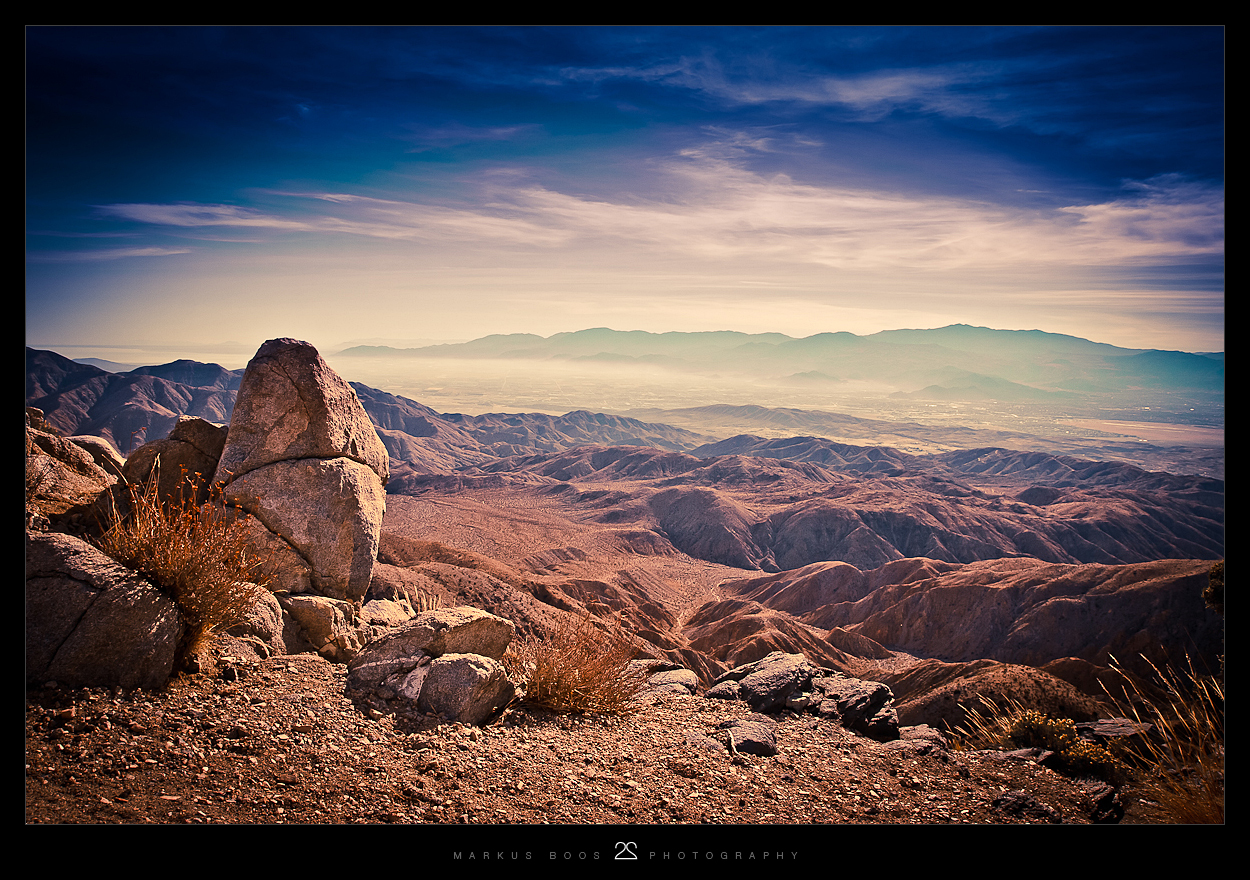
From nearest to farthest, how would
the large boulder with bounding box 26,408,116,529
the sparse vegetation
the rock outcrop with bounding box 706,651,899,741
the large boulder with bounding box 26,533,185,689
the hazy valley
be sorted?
the large boulder with bounding box 26,533,185,689 → the sparse vegetation → the large boulder with bounding box 26,408,116,529 → the rock outcrop with bounding box 706,651,899,741 → the hazy valley

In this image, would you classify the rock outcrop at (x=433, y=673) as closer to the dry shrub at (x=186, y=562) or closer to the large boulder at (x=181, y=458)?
the dry shrub at (x=186, y=562)

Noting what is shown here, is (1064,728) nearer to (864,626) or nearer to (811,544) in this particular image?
(864,626)

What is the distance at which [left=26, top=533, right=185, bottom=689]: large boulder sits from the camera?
A: 3791 millimetres

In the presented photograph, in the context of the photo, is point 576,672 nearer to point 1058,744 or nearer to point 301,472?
point 301,472

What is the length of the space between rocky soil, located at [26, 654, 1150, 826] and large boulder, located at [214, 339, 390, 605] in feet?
6.54

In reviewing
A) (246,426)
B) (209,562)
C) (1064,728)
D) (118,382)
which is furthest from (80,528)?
(118,382)

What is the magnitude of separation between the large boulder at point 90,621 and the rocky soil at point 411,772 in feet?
0.43

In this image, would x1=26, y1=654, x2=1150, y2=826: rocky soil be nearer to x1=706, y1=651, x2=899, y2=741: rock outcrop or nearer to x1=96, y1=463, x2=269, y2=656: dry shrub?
x1=96, y1=463, x2=269, y2=656: dry shrub

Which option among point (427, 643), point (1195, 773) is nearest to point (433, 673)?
point (427, 643)

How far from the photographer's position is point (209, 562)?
4.39 meters

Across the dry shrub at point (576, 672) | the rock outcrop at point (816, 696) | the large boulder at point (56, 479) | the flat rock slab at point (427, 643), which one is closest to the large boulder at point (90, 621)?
the flat rock slab at point (427, 643)

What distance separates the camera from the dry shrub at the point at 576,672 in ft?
17.9

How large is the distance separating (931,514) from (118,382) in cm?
8721

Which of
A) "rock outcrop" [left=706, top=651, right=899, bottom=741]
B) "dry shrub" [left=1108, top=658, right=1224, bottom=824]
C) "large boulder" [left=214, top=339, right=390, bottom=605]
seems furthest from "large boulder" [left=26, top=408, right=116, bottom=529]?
"dry shrub" [left=1108, top=658, right=1224, bottom=824]
